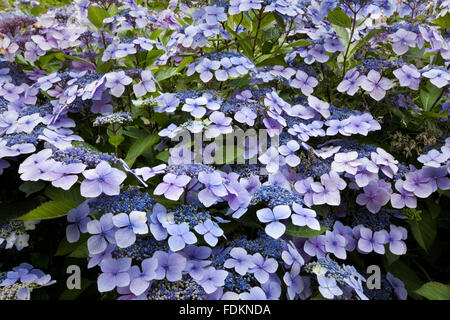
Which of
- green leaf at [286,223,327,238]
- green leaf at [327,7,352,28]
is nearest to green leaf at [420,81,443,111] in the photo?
green leaf at [327,7,352,28]

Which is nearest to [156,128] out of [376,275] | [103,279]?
[103,279]

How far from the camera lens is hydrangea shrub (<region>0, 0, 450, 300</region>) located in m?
1.08

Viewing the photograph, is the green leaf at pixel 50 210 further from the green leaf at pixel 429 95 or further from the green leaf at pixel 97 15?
the green leaf at pixel 429 95

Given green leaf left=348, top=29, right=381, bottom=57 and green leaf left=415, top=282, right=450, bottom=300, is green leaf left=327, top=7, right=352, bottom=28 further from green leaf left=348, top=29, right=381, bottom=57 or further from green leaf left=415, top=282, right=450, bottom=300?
green leaf left=415, top=282, right=450, bottom=300

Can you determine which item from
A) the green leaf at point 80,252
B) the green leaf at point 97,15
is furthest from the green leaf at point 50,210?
the green leaf at point 97,15

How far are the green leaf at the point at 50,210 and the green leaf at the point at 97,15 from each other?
88cm

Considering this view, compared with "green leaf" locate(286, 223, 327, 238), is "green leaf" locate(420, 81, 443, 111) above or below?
above

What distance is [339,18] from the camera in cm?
162

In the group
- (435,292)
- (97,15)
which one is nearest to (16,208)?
(97,15)

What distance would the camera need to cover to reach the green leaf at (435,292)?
1.22 meters

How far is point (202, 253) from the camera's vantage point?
1.12 metres

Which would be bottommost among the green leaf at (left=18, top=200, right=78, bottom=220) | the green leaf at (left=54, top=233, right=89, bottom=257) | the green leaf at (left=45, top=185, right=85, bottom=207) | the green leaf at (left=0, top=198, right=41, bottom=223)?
the green leaf at (left=0, top=198, right=41, bottom=223)

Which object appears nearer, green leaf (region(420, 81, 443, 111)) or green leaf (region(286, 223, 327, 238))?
green leaf (region(286, 223, 327, 238))

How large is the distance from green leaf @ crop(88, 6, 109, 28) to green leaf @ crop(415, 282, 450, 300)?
1.52 m
